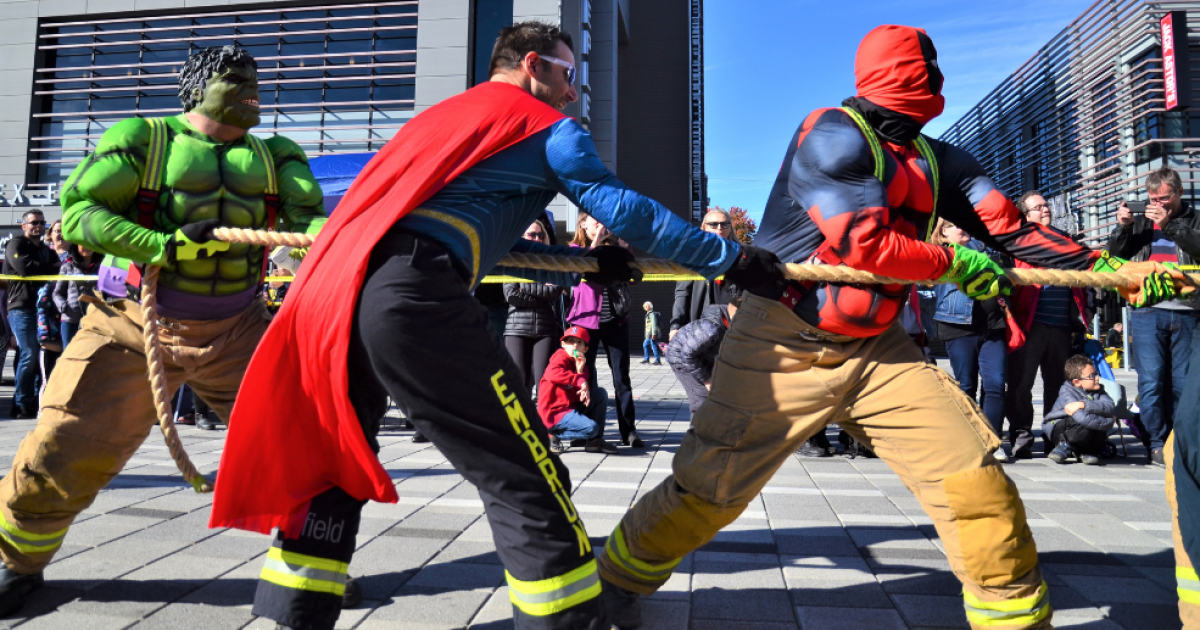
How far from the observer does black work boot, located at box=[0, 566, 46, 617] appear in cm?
254

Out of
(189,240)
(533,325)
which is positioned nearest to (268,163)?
(189,240)

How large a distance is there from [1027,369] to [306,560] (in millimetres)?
5907

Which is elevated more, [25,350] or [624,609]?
[25,350]

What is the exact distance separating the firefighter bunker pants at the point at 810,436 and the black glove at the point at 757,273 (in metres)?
0.19

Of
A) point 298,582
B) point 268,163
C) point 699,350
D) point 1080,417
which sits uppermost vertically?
point 268,163

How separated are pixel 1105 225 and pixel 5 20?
24978mm

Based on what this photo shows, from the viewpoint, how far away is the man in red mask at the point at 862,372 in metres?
2.29

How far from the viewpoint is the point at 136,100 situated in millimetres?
18516

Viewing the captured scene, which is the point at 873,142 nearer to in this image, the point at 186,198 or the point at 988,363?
the point at 186,198

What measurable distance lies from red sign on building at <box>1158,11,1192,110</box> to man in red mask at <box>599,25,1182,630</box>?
15.5m

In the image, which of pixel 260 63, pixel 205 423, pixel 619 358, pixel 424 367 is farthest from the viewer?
pixel 260 63

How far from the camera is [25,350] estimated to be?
7.82 meters

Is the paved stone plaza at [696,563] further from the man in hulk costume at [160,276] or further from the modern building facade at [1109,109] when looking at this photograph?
the modern building facade at [1109,109]

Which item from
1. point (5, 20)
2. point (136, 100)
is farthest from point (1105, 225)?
point (5, 20)
